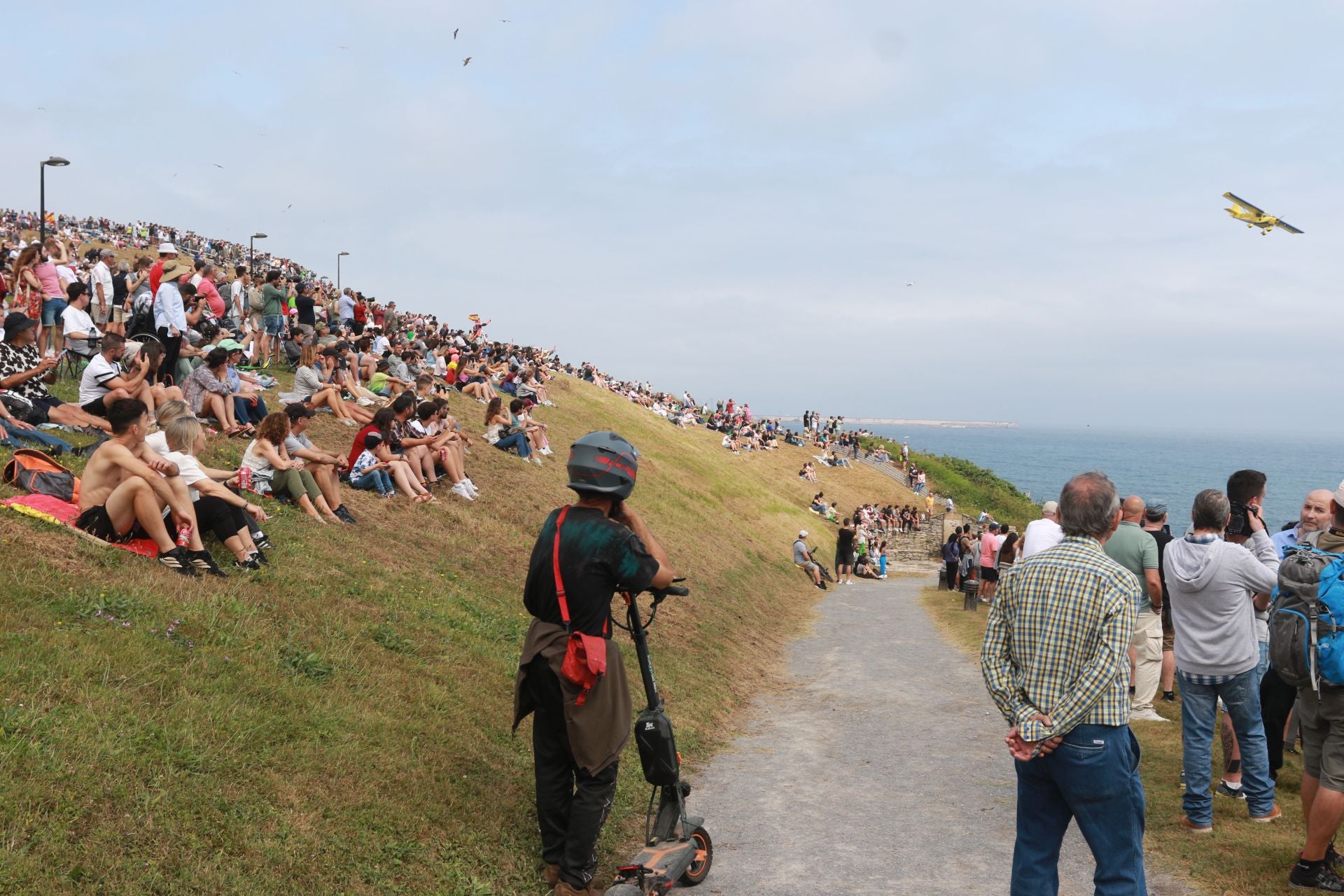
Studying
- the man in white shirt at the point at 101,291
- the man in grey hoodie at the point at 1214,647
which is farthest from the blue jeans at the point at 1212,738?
the man in white shirt at the point at 101,291

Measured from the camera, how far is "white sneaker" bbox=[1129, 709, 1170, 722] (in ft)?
33.1

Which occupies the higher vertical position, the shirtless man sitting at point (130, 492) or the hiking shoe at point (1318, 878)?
the shirtless man sitting at point (130, 492)

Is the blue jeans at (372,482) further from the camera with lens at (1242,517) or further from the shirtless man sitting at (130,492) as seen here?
the camera with lens at (1242,517)

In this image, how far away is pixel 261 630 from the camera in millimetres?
7172

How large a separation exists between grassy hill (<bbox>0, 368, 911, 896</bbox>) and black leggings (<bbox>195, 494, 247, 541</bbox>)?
0.73 ft

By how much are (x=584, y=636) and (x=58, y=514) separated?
547 centimetres

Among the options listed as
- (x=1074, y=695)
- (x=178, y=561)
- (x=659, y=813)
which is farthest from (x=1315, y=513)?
(x=178, y=561)

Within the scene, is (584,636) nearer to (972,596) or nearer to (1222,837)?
(1222,837)

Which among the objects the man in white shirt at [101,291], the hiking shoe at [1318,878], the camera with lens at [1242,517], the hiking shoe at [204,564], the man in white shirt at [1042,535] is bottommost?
the hiking shoe at [1318,878]

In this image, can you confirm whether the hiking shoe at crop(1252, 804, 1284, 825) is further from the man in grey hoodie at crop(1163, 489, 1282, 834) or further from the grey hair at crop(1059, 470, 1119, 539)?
the grey hair at crop(1059, 470, 1119, 539)

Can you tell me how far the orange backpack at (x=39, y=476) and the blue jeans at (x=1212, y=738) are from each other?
947 cm

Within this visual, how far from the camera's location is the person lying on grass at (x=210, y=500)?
28.5ft

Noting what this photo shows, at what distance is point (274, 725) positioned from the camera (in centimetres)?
594

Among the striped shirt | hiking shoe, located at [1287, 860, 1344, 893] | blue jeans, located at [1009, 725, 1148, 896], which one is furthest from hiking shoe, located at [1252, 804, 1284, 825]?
the striped shirt
